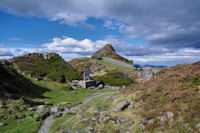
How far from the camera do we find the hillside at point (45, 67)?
5533 cm

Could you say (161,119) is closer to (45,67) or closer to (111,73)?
(111,73)

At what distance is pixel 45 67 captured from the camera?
63594 millimetres

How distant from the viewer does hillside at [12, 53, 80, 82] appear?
55.3 meters

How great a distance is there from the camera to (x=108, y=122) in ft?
48.3

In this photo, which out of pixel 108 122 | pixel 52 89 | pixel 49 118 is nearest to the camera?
pixel 108 122

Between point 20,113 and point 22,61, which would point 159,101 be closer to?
point 20,113

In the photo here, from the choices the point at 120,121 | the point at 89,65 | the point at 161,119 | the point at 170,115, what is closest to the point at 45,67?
the point at 89,65

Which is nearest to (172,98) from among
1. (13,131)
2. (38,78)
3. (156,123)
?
(156,123)

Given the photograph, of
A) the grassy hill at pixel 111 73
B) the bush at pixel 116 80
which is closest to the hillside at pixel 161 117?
the bush at pixel 116 80

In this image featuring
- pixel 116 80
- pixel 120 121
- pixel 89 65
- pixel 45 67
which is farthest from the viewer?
pixel 89 65

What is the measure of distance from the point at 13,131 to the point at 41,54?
6570cm

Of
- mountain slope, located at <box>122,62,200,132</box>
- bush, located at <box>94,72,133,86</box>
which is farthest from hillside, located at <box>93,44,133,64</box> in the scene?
mountain slope, located at <box>122,62,200,132</box>

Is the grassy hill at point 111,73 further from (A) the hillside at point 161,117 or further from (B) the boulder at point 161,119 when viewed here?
(B) the boulder at point 161,119

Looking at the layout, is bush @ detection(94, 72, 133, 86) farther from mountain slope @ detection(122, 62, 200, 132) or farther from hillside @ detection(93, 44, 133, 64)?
hillside @ detection(93, 44, 133, 64)
